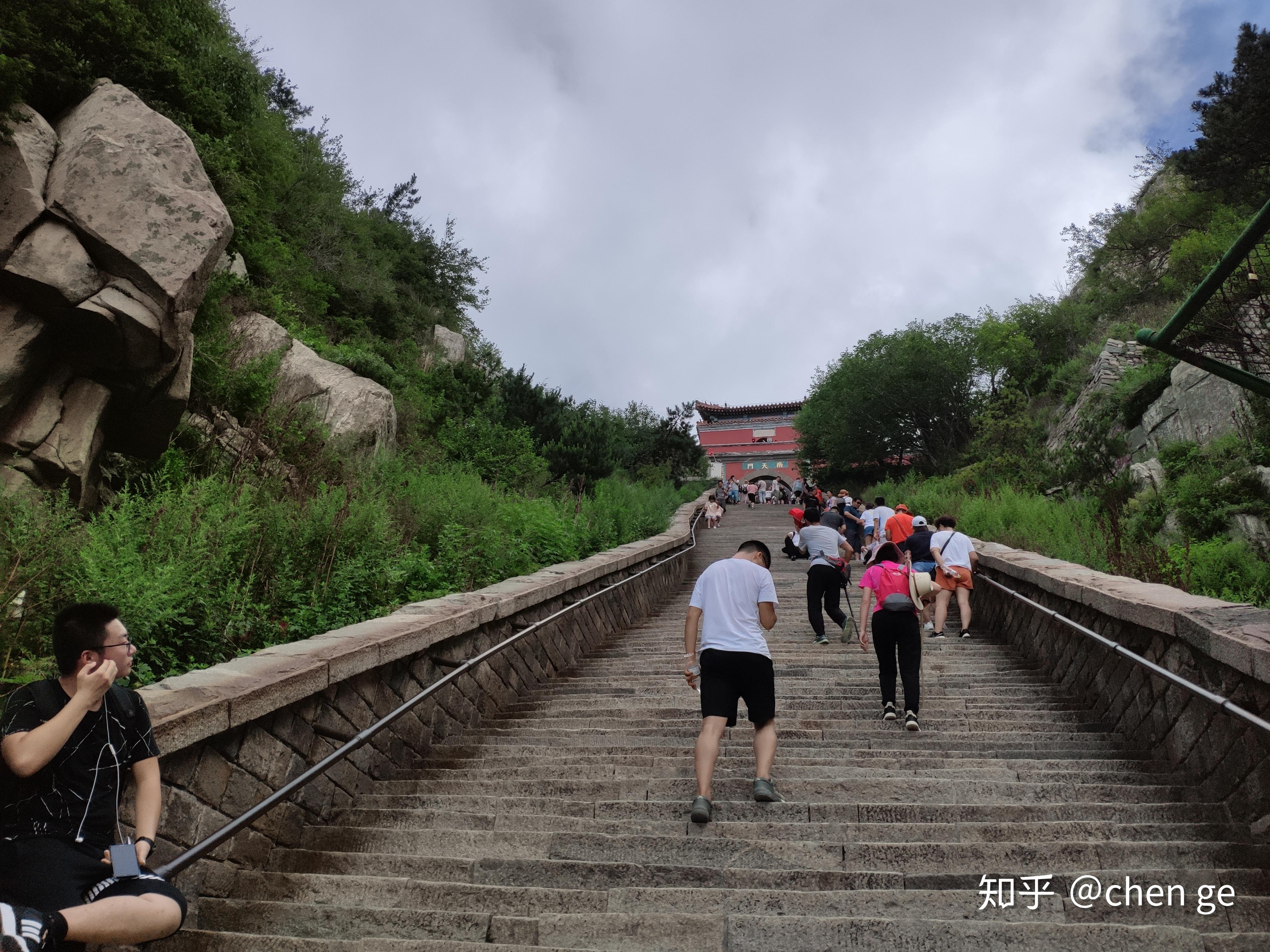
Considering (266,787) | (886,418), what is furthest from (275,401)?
(886,418)

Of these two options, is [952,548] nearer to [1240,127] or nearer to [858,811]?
[858,811]

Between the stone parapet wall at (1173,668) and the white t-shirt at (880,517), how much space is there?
6.40 m

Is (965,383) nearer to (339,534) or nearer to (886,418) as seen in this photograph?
(886,418)

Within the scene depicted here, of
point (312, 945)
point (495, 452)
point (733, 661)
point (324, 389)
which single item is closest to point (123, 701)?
point (312, 945)

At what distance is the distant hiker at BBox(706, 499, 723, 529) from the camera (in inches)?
1037

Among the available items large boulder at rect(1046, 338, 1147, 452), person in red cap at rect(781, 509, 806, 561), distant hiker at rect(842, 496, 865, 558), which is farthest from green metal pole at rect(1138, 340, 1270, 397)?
large boulder at rect(1046, 338, 1147, 452)

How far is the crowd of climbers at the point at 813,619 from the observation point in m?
4.37

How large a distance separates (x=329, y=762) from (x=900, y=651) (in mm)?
3864

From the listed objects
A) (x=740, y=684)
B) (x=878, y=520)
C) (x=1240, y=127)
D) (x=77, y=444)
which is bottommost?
(x=740, y=684)

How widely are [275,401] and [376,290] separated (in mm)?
10166

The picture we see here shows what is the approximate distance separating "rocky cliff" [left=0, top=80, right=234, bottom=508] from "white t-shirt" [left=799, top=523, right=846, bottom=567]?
6920 millimetres

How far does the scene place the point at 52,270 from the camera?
7387mm

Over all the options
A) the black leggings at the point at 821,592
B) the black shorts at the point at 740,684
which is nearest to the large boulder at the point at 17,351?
the black shorts at the point at 740,684

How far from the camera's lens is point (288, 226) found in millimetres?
19078
